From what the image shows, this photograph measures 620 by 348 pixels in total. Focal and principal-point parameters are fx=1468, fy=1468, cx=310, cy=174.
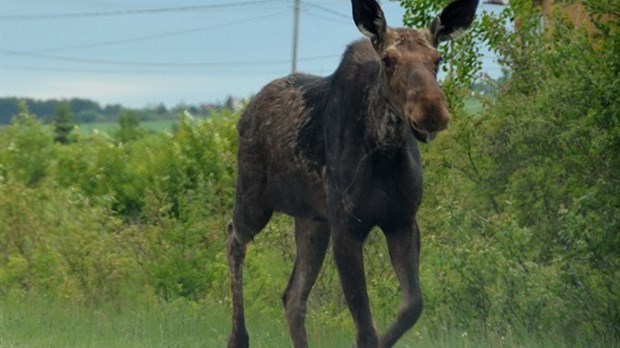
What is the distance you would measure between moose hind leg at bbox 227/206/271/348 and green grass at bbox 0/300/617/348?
0.43 meters

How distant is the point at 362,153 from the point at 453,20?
1.05m

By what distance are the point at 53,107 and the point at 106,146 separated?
28.4m

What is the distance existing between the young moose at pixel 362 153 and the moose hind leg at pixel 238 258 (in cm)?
42

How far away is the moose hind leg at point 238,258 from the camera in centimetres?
1139

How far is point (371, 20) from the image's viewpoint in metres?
9.38

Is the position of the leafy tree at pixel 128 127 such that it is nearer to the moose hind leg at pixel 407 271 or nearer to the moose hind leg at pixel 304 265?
the moose hind leg at pixel 304 265

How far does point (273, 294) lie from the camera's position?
48.2 feet

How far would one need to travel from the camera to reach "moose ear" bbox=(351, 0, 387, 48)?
930 centimetres

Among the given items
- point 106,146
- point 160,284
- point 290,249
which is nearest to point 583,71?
point 290,249

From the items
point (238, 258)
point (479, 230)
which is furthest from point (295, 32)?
point (238, 258)

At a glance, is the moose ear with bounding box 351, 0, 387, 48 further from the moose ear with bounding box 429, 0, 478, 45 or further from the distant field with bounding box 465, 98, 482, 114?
the distant field with bounding box 465, 98, 482, 114

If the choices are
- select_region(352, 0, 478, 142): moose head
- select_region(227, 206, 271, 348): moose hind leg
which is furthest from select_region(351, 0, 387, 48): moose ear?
select_region(227, 206, 271, 348): moose hind leg

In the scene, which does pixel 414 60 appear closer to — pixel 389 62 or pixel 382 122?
pixel 389 62

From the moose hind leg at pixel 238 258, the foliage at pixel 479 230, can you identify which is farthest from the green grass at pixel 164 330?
the moose hind leg at pixel 238 258
